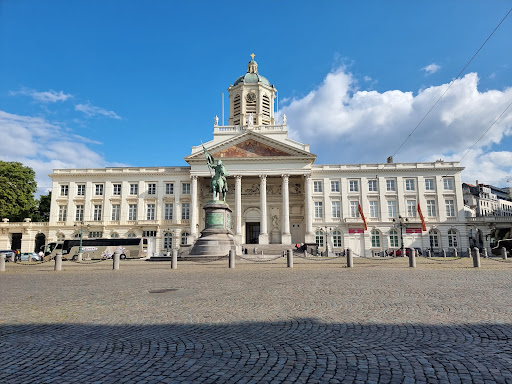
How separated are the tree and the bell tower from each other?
1359 inches

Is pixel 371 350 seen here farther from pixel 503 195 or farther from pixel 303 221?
pixel 503 195

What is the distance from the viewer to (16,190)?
182 ft

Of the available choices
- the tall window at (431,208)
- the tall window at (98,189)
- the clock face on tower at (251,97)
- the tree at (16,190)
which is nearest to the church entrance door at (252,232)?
the clock face on tower at (251,97)

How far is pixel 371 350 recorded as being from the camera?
4.86 metres

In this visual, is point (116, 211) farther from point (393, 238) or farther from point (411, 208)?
point (411, 208)

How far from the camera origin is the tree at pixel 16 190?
53.4m

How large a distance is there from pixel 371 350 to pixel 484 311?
4.08 m

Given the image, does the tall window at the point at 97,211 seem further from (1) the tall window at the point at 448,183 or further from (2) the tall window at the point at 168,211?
(1) the tall window at the point at 448,183

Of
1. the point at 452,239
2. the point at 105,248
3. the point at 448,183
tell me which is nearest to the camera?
the point at 105,248

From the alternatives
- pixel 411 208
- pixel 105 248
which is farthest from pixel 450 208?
pixel 105 248

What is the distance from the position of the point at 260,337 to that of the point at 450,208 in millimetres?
55170

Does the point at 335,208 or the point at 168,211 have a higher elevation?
the point at 335,208

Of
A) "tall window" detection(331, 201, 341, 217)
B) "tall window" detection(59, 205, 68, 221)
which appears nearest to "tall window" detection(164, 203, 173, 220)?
"tall window" detection(59, 205, 68, 221)

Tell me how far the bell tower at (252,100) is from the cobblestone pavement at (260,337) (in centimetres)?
5504
